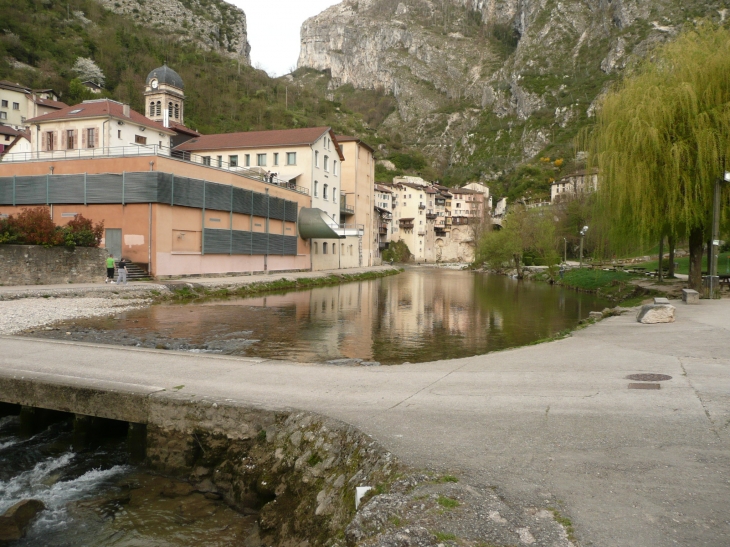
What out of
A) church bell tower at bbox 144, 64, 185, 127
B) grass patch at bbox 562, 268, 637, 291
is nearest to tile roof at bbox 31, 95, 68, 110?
church bell tower at bbox 144, 64, 185, 127

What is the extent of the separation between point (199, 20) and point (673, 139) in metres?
171

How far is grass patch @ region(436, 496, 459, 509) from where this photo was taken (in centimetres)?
395

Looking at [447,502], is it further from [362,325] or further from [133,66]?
[133,66]

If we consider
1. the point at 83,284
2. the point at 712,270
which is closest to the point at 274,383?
the point at 712,270

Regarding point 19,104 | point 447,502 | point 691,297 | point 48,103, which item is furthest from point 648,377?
point 19,104

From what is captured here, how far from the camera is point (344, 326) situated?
19.9 meters

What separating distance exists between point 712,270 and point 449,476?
22.3 m

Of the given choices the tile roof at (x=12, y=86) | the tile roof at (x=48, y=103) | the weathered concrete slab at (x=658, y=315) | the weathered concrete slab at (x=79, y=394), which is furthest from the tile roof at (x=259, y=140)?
the weathered concrete slab at (x=79, y=394)

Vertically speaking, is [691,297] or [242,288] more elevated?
[691,297]

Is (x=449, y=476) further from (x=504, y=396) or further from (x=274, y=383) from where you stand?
(x=274, y=383)

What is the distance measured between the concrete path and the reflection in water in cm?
385

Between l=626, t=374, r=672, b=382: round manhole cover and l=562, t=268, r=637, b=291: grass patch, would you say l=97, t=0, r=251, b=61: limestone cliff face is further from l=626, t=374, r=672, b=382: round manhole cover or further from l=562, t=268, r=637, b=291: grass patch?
l=626, t=374, r=672, b=382: round manhole cover

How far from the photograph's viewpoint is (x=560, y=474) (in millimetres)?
4559

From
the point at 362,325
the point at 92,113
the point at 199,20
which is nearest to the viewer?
the point at 362,325
